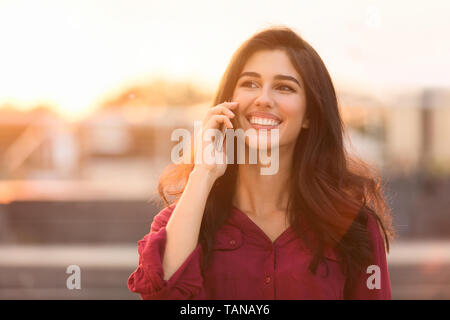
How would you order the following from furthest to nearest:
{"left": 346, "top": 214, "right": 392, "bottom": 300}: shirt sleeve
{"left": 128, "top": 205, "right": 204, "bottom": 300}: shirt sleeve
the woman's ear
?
the woman's ear → {"left": 346, "top": 214, "right": 392, "bottom": 300}: shirt sleeve → {"left": 128, "top": 205, "right": 204, "bottom": 300}: shirt sleeve

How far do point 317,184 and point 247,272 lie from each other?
1.65 ft

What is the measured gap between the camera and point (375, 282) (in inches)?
81.4

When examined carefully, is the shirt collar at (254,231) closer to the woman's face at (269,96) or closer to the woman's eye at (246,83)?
the woman's face at (269,96)

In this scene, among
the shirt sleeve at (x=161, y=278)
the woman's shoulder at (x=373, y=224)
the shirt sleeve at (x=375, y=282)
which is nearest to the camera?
the shirt sleeve at (x=161, y=278)

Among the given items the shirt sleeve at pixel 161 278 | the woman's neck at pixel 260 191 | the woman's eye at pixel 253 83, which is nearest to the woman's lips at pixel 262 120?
the woman's eye at pixel 253 83

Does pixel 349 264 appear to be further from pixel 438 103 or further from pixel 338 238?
pixel 438 103

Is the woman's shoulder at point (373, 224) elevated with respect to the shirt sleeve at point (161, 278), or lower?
elevated

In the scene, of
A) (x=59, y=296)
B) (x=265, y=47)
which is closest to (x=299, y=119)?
(x=265, y=47)

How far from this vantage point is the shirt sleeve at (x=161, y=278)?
187 centimetres

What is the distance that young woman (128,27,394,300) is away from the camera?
196cm

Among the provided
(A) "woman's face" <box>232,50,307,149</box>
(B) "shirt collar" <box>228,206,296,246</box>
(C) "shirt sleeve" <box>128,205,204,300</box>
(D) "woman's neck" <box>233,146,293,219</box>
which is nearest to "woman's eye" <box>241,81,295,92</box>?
(A) "woman's face" <box>232,50,307,149</box>

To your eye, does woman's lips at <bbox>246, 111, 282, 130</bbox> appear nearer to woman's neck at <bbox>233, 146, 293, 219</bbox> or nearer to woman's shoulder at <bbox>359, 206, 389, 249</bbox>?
woman's neck at <bbox>233, 146, 293, 219</bbox>

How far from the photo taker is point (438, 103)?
1802 centimetres

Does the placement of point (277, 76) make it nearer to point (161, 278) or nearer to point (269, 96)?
point (269, 96)
